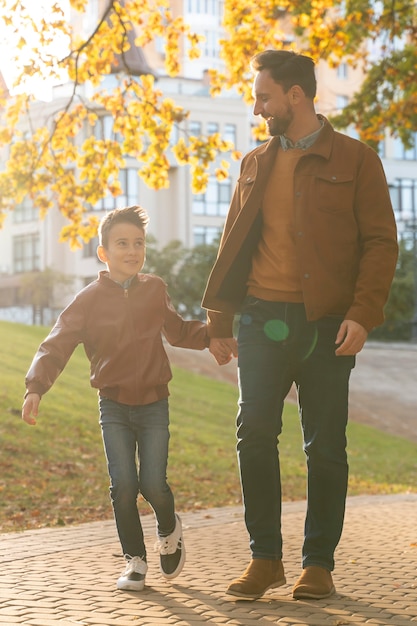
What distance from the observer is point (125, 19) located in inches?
512

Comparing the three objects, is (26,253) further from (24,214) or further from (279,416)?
(279,416)

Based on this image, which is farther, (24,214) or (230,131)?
(24,214)

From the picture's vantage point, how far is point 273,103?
538 cm

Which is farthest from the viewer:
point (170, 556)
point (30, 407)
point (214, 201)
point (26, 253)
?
point (26, 253)

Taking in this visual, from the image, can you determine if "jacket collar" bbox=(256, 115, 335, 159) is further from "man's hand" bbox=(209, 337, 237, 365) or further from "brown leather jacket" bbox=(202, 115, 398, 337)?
"man's hand" bbox=(209, 337, 237, 365)

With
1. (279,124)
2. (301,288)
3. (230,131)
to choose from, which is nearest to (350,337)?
(301,288)

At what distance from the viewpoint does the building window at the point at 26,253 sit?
235 ft

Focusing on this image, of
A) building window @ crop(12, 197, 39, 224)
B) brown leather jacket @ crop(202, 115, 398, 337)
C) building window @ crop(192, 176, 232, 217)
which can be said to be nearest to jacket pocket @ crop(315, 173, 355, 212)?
brown leather jacket @ crop(202, 115, 398, 337)

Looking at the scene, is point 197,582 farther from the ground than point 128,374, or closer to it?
closer to it

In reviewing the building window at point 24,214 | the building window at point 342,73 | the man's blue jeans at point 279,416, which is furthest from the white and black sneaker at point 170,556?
the building window at point 342,73

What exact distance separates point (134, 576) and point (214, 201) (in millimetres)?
65478

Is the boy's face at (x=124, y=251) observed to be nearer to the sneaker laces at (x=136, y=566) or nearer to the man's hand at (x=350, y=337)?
the man's hand at (x=350, y=337)

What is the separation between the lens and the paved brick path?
4.72 meters

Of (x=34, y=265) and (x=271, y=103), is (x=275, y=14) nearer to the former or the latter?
(x=271, y=103)
